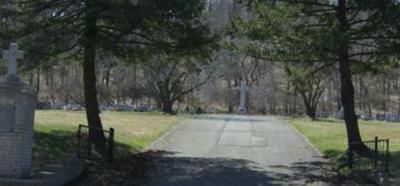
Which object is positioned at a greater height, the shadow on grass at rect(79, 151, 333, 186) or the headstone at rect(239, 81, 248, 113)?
the headstone at rect(239, 81, 248, 113)

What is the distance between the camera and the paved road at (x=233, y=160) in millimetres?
16531

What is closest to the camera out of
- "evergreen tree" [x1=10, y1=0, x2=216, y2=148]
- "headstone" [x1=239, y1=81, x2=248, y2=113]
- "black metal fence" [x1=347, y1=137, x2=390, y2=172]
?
"black metal fence" [x1=347, y1=137, x2=390, y2=172]

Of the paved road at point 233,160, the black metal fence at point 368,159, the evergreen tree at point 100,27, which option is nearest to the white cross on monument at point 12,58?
the paved road at point 233,160

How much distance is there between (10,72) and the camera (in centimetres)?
1327

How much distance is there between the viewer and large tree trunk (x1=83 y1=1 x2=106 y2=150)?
1964cm

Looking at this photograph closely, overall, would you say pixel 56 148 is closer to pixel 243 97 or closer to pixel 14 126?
pixel 14 126

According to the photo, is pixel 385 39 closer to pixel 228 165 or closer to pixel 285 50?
pixel 285 50

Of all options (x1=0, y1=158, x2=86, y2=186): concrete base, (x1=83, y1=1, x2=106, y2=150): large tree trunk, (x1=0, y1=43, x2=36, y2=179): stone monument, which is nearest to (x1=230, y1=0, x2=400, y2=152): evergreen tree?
(x1=83, y1=1, x2=106, y2=150): large tree trunk

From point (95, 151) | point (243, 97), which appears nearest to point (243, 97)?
point (243, 97)

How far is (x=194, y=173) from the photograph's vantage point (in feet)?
57.7

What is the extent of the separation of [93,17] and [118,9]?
1254mm

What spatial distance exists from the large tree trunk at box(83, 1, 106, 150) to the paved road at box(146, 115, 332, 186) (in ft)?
6.32

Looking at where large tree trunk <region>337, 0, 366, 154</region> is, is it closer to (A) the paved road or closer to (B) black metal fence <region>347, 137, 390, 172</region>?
(B) black metal fence <region>347, 137, 390, 172</region>

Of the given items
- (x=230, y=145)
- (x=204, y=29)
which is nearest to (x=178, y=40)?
(x=204, y=29)
